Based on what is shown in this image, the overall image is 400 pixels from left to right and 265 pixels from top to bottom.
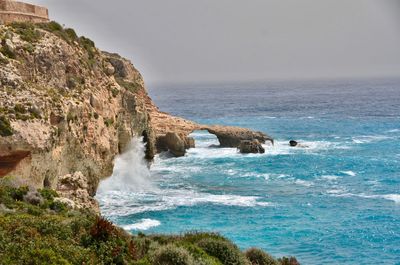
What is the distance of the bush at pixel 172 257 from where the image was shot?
45.3 ft

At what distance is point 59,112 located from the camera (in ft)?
102

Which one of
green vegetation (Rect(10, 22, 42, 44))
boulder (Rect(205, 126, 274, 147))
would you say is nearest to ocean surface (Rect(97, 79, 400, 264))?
boulder (Rect(205, 126, 274, 147))

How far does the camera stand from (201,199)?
40.2 m

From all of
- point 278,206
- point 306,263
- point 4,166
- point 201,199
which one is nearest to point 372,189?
point 278,206

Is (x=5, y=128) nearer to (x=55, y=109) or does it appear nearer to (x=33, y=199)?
(x=55, y=109)

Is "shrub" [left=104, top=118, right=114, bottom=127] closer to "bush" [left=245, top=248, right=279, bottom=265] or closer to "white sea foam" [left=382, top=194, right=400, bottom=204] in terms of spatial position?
"white sea foam" [left=382, top=194, right=400, bottom=204]

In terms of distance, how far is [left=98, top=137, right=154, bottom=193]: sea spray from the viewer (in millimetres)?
43938

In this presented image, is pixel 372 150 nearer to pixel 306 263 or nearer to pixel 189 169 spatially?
pixel 189 169

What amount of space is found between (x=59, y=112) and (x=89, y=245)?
1911 cm

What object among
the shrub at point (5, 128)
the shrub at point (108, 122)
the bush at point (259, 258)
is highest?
the shrub at point (5, 128)

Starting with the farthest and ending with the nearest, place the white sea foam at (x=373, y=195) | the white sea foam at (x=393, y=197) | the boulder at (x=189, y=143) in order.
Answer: the boulder at (x=189, y=143) < the white sea foam at (x=373, y=195) < the white sea foam at (x=393, y=197)

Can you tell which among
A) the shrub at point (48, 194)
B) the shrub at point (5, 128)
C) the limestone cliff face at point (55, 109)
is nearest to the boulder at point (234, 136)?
the limestone cliff face at point (55, 109)

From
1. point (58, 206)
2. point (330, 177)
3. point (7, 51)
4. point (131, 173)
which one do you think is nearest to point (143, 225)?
point (58, 206)

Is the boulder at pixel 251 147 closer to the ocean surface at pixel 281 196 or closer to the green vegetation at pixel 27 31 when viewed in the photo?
the ocean surface at pixel 281 196
